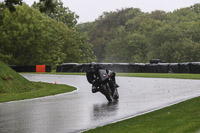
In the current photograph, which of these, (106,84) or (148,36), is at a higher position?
(148,36)

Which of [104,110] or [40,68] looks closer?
[104,110]

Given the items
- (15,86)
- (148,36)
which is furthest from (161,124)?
(148,36)

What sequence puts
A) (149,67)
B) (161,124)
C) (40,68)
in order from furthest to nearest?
1. (40,68)
2. (149,67)
3. (161,124)

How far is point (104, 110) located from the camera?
1286 cm

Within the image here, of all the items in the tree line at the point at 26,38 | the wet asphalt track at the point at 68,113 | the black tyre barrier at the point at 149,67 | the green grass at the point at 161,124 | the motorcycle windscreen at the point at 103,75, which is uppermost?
the tree line at the point at 26,38

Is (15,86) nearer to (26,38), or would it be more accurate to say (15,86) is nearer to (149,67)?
(149,67)

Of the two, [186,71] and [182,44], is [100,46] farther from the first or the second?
[186,71]

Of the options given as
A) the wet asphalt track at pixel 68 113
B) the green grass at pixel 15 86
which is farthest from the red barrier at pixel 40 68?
the wet asphalt track at pixel 68 113

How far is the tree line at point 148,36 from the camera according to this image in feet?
282

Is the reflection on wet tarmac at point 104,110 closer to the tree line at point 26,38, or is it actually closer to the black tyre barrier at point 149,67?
the black tyre barrier at point 149,67

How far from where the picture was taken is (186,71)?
43.1m

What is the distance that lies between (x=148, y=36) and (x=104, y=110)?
286 ft

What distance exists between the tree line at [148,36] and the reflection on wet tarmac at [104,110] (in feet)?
231

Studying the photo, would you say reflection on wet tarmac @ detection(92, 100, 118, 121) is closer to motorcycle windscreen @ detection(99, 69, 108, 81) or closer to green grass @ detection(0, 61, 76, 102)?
motorcycle windscreen @ detection(99, 69, 108, 81)
